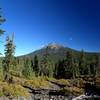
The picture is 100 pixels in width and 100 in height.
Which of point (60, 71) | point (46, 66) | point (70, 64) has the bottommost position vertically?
point (60, 71)

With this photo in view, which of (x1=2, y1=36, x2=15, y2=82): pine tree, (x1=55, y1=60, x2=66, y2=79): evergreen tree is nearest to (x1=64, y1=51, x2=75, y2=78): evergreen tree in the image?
(x1=55, y1=60, x2=66, y2=79): evergreen tree

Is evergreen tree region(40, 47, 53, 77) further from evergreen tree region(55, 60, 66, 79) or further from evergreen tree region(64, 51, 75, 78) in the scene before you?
evergreen tree region(55, 60, 66, 79)

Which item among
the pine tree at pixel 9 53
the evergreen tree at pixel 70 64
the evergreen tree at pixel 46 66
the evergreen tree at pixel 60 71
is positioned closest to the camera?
the pine tree at pixel 9 53

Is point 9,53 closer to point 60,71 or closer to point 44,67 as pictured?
point 44,67

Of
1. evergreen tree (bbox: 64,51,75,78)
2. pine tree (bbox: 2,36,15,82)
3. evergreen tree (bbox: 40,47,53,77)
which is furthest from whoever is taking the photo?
evergreen tree (bbox: 64,51,75,78)

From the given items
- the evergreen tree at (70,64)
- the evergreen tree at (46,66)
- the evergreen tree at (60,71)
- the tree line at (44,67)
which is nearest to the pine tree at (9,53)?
the tree line at (44,67)

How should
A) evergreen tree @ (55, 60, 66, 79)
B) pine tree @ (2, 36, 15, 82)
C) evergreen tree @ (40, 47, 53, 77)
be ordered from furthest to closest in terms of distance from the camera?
1. evergreen tree @ (55, 60, 66, 79)
2. evergreen tree @ (40, 47, 53, 77)
3. pine tree @ (2, 36, 15, 82)

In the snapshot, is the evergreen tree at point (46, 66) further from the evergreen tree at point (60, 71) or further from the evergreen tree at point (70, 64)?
the evergreen tree at point (60, 71)

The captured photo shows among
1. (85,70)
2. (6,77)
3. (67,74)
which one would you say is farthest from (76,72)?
(6,77)

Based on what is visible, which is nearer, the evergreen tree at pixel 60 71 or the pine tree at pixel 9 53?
the pine tree at pixel 9 53

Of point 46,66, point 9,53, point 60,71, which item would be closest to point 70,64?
point 46,66

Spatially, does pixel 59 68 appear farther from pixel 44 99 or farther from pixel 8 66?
pixel 44 99

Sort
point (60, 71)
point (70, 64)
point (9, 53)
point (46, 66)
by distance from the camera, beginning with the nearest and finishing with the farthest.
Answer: point (9, 53)
point (70, 64)
point (46, 66)
point (60, 71)

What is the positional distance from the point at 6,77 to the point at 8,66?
5261mm
